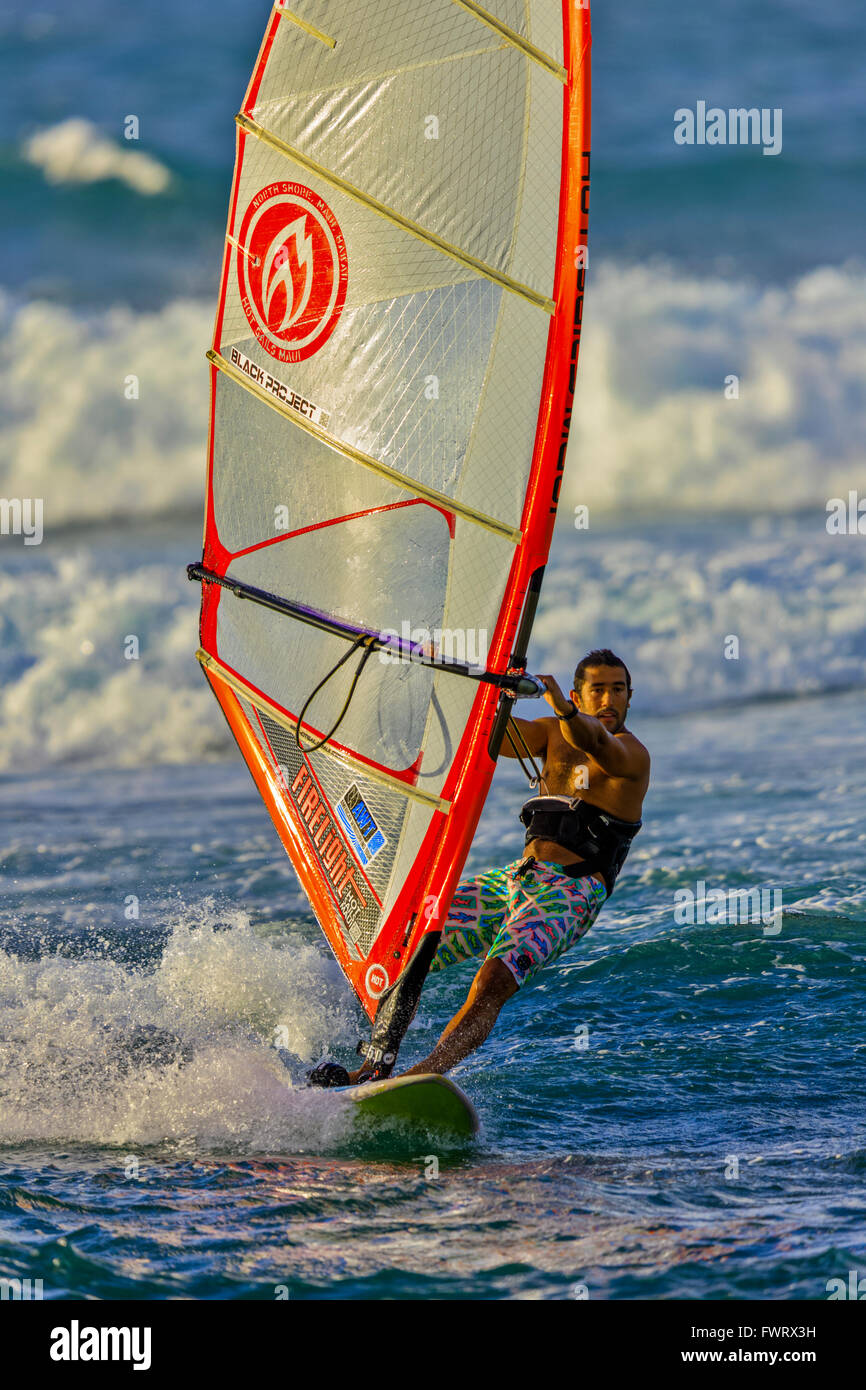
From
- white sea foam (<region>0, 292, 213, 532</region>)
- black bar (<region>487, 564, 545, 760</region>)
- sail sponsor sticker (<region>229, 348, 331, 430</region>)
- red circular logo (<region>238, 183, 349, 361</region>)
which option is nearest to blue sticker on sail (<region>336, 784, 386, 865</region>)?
black bar (<region>487, 564, 545, 760</region>)

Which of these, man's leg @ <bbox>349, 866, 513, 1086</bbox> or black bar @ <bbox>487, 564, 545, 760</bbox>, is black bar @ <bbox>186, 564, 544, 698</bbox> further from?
man's leg @ <bbox>349, 866, 513, 1086</bbox>

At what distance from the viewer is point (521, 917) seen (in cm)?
489

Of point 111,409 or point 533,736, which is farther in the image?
point 111,409

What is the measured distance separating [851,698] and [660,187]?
9773mm

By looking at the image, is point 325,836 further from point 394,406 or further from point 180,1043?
point 394,406

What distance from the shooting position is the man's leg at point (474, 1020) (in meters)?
4.52

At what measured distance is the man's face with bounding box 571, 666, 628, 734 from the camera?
199 inches

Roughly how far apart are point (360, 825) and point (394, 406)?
1.53 meters

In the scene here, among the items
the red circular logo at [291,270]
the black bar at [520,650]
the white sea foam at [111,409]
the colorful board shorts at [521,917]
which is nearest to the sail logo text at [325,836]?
the colorful board shorts at [521,917]

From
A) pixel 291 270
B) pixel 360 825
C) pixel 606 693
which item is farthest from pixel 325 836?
pixel 291 270

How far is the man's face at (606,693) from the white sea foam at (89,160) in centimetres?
1614

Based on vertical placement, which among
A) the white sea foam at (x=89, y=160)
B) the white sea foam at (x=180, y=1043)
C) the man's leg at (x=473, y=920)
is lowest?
the white sea foam at (x=180, y=1043)

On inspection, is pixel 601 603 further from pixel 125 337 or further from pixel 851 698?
pixel 125 337

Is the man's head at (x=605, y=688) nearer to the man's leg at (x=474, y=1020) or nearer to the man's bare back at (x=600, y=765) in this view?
the man's bare back at (x=600, y=765)
